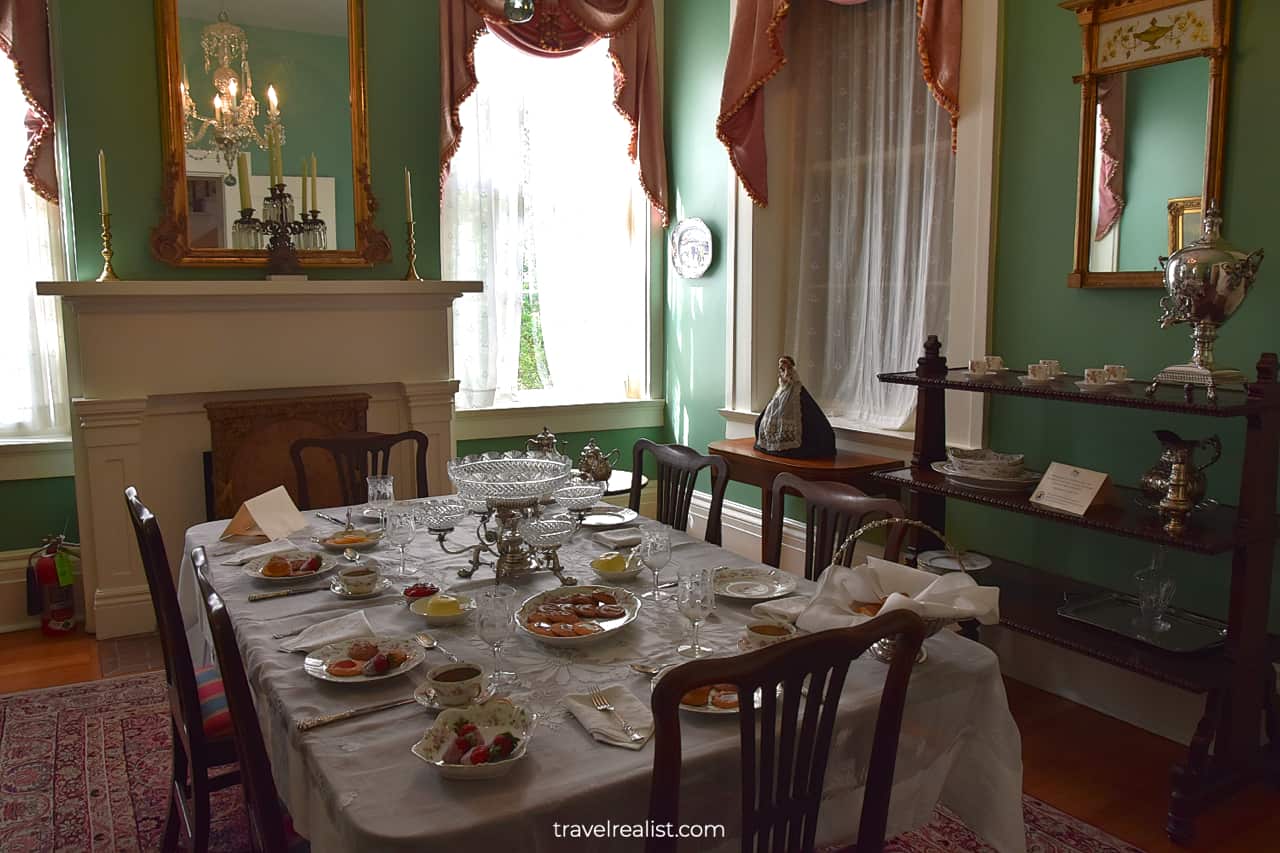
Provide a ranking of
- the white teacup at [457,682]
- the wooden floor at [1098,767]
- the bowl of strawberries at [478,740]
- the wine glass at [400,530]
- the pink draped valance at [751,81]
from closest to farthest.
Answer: the bowl of strawberries at [478,740]
the white teacup at [457,682]
the wine glass at [400,530]
the wooden floor at [1098,767]
the pink draped valance at [751,81]

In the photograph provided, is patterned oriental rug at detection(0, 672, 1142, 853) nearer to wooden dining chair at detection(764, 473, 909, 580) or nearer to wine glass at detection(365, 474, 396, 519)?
wooden dining chair at detection(764, 473, 909, 580)

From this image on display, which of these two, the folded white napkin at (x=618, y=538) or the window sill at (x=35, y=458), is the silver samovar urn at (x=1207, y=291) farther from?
the window sill at (x=35, y=458)

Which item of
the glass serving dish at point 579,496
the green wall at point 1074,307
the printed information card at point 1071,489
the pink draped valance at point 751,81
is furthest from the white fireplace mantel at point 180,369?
the printed information card at point 1071,489

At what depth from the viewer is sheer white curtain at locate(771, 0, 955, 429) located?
12.3ft

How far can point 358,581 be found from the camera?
201 centimetres

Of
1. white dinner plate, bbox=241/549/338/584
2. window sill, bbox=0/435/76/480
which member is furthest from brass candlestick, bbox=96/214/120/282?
white dinner plate, bbox=241/549/338/584

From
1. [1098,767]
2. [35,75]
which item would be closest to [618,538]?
[1098,767]

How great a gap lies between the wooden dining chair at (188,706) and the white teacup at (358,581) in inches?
12.4

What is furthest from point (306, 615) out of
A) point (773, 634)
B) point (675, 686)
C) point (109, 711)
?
point (109, 711)

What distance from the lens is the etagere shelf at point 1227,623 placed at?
2281mm

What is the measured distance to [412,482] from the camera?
4.12 m

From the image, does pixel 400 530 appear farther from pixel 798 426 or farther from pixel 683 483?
pixel 798 426

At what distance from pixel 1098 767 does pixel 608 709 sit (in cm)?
188

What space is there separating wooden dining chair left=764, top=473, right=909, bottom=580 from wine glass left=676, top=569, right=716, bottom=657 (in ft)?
1.76
